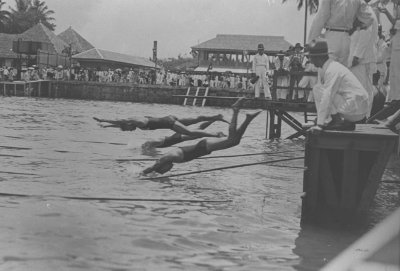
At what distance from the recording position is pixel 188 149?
357 inches

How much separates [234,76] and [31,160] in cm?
3875

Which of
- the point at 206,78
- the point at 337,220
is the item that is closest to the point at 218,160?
the point at 337,220

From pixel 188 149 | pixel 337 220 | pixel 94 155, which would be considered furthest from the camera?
pixel 94 155

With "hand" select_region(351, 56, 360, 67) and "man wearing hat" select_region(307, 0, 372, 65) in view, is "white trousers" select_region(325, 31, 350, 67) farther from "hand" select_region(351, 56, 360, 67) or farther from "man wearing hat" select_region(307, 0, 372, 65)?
"hand" select_region(351, 56, 360, 67)

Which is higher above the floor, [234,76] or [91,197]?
[234,76]

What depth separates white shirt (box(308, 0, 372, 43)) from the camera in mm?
9438

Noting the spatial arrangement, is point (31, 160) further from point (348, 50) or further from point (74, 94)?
point (74, 94)

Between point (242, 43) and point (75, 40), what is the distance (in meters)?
23.4

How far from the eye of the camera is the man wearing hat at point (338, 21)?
948cm

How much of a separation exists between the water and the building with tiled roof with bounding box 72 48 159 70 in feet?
158

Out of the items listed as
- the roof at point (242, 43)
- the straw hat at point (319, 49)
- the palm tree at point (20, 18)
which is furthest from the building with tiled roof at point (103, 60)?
the straw hat at point (319, 49)

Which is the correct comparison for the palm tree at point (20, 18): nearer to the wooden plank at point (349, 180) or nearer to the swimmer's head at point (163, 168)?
the swimmer's head at point (163, 168)

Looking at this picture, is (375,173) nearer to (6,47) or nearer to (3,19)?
(6,47)

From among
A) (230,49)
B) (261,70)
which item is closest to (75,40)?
(230,49)
